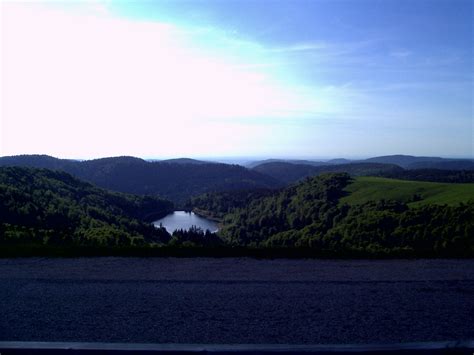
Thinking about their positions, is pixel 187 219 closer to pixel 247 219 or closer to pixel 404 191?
pixel 247 219

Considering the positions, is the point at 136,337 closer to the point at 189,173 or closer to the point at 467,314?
the point at 467,314

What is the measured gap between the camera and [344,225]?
60.8 m

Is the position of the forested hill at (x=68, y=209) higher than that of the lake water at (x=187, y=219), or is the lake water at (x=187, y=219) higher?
the forested hill at (x=68, y=209)

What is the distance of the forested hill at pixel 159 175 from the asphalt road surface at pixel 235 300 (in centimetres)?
13525

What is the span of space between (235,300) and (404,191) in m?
88.5

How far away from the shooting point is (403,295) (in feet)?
26.1

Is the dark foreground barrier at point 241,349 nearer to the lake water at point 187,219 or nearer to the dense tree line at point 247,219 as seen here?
the dense tree line at point 247,219

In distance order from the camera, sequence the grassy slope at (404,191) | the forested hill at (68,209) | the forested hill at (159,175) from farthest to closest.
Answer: the forested hill at (159,175) → the grassy slope at (404,191) → the forested hill at (68,209)

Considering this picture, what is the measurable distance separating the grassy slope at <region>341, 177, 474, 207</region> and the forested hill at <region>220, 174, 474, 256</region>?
3.89 m

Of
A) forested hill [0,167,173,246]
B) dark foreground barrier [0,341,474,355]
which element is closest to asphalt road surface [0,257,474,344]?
dark foreground barrier [0,341,474,355]

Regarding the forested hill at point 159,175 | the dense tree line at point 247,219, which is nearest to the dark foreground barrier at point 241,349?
the dense tree line at point 247,219

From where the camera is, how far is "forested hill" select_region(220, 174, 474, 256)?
13.6m

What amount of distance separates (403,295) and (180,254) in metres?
5.77

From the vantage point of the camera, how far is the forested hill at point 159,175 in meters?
147
